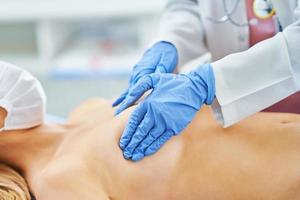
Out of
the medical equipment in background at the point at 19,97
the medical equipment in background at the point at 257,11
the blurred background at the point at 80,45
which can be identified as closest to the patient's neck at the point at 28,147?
the medical equipment in background at the point at 19,97

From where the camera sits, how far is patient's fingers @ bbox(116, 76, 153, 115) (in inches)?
53.0

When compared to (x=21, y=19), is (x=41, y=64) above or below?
below

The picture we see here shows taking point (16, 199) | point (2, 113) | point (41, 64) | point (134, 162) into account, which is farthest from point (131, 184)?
point (41, 64)

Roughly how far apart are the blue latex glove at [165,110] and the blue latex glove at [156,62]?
0.19 metres

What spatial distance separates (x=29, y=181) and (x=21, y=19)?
210 cm

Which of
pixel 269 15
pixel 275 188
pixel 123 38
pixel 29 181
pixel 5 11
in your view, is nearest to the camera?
pixel 275 188

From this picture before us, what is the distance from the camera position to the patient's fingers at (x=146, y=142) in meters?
1.28

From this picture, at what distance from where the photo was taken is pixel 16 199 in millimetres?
1304

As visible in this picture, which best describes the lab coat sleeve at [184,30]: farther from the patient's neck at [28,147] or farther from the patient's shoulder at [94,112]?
the patient's neck at [28,147]

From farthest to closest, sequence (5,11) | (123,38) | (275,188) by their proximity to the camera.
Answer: (123,38) < (5,11) < (275,188)

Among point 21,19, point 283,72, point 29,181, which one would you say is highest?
point 283,72

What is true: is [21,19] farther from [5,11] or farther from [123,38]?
[123,38]

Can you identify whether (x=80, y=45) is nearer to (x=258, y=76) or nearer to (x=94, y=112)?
(x=94, y=112)

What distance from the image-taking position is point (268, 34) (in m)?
1.56
